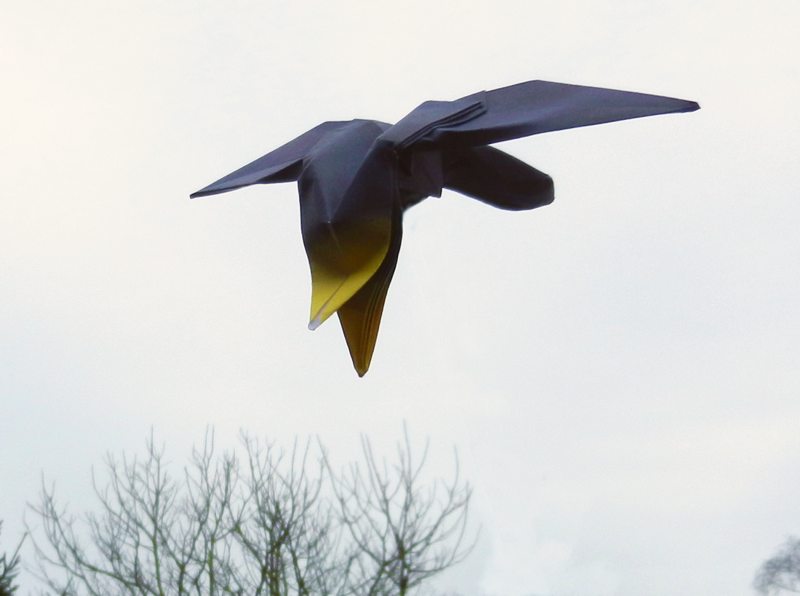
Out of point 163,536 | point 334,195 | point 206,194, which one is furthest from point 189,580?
point 334,195

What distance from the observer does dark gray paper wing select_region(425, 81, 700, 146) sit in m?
3.38

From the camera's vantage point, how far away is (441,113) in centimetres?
365

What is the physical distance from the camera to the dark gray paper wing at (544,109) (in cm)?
338

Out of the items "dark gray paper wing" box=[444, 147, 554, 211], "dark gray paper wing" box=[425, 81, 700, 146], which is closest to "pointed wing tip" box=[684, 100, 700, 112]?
"dark gray paper wing" box=[425, 81, 700, 146]

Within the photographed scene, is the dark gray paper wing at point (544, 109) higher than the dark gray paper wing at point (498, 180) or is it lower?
lower

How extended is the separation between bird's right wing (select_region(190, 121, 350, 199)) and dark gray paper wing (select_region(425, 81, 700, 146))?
1.68 ft

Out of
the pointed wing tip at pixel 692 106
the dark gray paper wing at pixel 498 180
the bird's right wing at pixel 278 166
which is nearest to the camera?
the pointed wing tip at pixel 692 106

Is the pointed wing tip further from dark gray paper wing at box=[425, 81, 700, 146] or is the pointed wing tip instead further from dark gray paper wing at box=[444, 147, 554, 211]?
dark gray paper wing at box=[444, 147, 554, 211]

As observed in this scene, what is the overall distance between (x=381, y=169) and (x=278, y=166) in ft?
1.54

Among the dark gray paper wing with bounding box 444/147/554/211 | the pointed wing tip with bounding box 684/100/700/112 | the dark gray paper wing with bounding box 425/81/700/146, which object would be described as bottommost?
the pointed wing tip with bounding box 684/100/700/112

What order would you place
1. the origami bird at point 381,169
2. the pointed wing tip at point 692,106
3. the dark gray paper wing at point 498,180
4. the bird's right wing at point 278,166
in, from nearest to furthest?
the pointed wing tip at point 692,106, the origami bird at point 381,169, the bird's right wing at point 278,166, the dark gray paper wing at point 498,180

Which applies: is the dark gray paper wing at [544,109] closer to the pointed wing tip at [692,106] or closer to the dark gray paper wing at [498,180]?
the pointed wing tip at [692,106]

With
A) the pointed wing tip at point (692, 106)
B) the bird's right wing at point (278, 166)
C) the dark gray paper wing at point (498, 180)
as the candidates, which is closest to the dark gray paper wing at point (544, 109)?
the pointed wing tip at point (692, 106)

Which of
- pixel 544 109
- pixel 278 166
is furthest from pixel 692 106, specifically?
pixel 278 166
